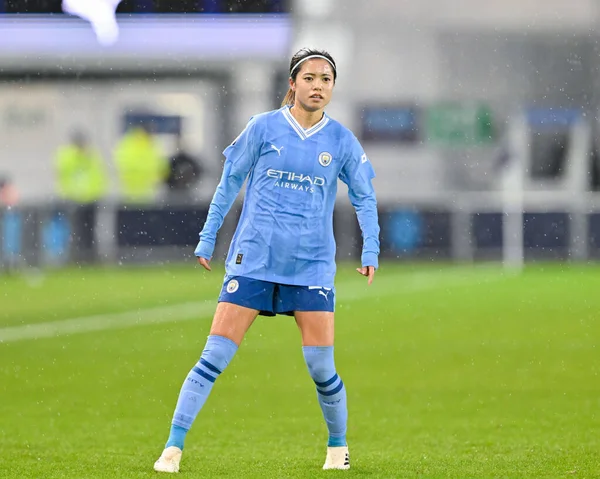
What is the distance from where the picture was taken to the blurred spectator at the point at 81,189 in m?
24.9

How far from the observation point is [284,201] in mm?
6559

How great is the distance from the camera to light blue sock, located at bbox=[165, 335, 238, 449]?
6.48 m

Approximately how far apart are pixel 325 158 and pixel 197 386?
1.08m

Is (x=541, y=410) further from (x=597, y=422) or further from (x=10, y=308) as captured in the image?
(x=10, y=308)

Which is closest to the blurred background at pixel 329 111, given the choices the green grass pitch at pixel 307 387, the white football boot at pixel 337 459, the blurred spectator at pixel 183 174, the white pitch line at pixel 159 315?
the blurred spectator at pixel 183 174

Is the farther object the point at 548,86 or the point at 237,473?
the point at 548,86

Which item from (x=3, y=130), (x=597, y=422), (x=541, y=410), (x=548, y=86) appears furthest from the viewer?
(x=548, y=86)

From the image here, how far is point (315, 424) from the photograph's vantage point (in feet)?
27.9

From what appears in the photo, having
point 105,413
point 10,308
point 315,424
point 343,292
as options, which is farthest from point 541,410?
point 343,292

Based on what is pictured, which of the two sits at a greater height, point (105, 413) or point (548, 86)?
point (548, 86)

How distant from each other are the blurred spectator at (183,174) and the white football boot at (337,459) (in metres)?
19.5

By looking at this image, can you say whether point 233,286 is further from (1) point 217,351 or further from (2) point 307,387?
(2) point 307,387

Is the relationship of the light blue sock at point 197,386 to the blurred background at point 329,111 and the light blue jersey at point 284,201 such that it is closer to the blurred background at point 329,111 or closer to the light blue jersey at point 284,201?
the light blue jersey at point 284,201

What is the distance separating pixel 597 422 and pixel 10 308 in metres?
9.94
